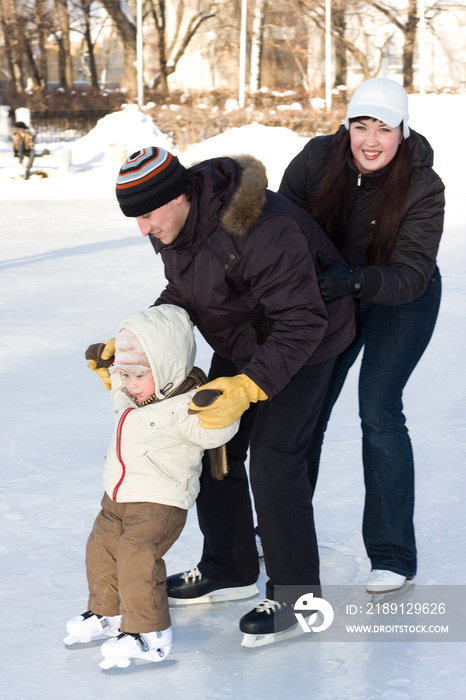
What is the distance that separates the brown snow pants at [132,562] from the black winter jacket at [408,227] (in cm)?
79

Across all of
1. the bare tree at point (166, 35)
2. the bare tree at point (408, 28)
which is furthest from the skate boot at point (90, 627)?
the bare tree at point (166, 35)

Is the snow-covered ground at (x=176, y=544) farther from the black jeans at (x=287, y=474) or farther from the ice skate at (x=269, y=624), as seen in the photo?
the black jeans at (x=287, y=474)

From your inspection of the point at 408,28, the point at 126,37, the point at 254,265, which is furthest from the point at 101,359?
the point at 408,28

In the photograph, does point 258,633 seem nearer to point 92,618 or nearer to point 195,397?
point 92,618

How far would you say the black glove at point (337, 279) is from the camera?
7.98ft

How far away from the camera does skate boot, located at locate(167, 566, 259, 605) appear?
9.23 feet

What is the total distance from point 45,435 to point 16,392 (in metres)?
0.71

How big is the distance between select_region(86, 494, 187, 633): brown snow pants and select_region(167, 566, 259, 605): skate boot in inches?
12.8

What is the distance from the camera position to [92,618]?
8.27 feet

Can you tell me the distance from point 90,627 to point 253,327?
89 centimetres

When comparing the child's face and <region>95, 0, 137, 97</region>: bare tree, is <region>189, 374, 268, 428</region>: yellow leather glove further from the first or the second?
<region>95, 0, 137, 97</region>: bare tree

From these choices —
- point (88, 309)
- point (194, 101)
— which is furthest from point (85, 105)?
point (88, 309)

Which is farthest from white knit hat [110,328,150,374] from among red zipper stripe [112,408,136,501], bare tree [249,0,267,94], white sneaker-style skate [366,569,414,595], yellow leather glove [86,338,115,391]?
bare tree [249,0,267,94]

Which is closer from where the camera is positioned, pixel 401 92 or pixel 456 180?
pixel 401 92
